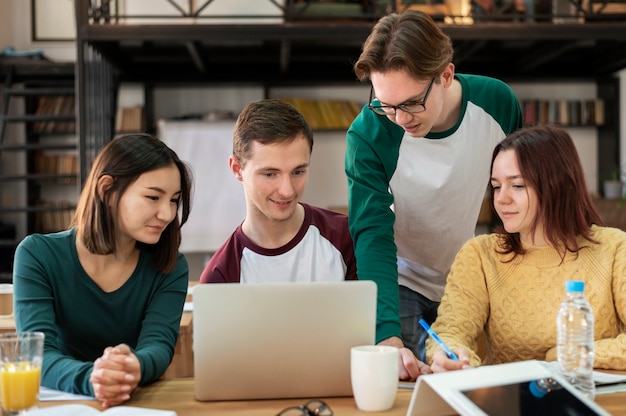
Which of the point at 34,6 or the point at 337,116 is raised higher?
the point at 34,6

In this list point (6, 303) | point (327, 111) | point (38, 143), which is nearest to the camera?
point (6, 303)

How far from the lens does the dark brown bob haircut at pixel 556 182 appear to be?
1.83 meters

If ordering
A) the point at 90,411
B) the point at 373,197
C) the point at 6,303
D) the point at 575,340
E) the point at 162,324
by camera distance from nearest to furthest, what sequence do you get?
the point at 90,411 < the point at 575,340 < the point at 162,324 < the point at 373,197 < the point at 6,303

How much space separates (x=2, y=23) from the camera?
280 inches

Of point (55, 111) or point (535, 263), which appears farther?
point (55, 111)

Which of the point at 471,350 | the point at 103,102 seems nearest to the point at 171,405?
the point at 471,350

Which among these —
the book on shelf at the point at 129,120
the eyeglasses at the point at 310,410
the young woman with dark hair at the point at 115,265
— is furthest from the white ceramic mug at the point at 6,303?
the book on shelf at the point at 129,120

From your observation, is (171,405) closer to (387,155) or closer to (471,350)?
(471,350)

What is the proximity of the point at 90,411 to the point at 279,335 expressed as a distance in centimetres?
35

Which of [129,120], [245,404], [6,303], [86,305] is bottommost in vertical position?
[6,303]

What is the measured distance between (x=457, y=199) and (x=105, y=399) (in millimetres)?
1163

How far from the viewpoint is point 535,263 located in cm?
186

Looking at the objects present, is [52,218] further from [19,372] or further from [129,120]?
[19,372]

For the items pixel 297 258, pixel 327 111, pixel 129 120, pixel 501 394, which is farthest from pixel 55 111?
pixel 501 394
